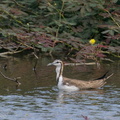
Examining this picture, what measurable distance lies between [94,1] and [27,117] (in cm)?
802

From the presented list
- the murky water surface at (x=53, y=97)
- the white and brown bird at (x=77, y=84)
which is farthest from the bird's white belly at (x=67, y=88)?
the murky water surface at (x=53, y=97)

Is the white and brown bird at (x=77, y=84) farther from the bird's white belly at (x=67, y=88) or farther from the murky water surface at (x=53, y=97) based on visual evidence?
the murky water surface at (x=53, y=97)

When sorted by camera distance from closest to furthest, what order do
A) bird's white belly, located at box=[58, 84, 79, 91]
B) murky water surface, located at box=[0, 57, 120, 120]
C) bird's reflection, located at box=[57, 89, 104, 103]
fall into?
murky water surface, located at box=[0, 57, 120, 120] < bird's reflection, located at box=[57, 89, 104, 103] < bird's white belly, located at box=[58, 84, 79, 91]

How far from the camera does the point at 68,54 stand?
1911 centimetres

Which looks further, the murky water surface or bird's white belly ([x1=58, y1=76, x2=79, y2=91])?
bird's white belly ([x1=58, y1=76, x2=79, y2=91])

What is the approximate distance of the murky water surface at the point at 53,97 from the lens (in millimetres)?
11898

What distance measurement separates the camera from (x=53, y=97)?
13.9m

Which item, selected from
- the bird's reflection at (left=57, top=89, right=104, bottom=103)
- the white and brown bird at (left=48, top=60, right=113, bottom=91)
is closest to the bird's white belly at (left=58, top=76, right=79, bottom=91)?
the white and brown bird at (left=48, top=60, right=113, bottom=91)

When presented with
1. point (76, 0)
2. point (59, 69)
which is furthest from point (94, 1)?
point (59, 69)

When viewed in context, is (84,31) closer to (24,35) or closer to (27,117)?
(24,35)

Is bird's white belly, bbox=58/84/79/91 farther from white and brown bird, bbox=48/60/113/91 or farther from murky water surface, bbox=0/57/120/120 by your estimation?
murky water surface, bbox=0/57/120/120

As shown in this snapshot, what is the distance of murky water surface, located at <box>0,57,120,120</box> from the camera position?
39.0 ft

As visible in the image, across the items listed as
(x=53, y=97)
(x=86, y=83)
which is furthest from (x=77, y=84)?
(x=53, y=97)

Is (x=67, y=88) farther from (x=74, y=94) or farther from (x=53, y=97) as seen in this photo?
(x=53, y=97)
